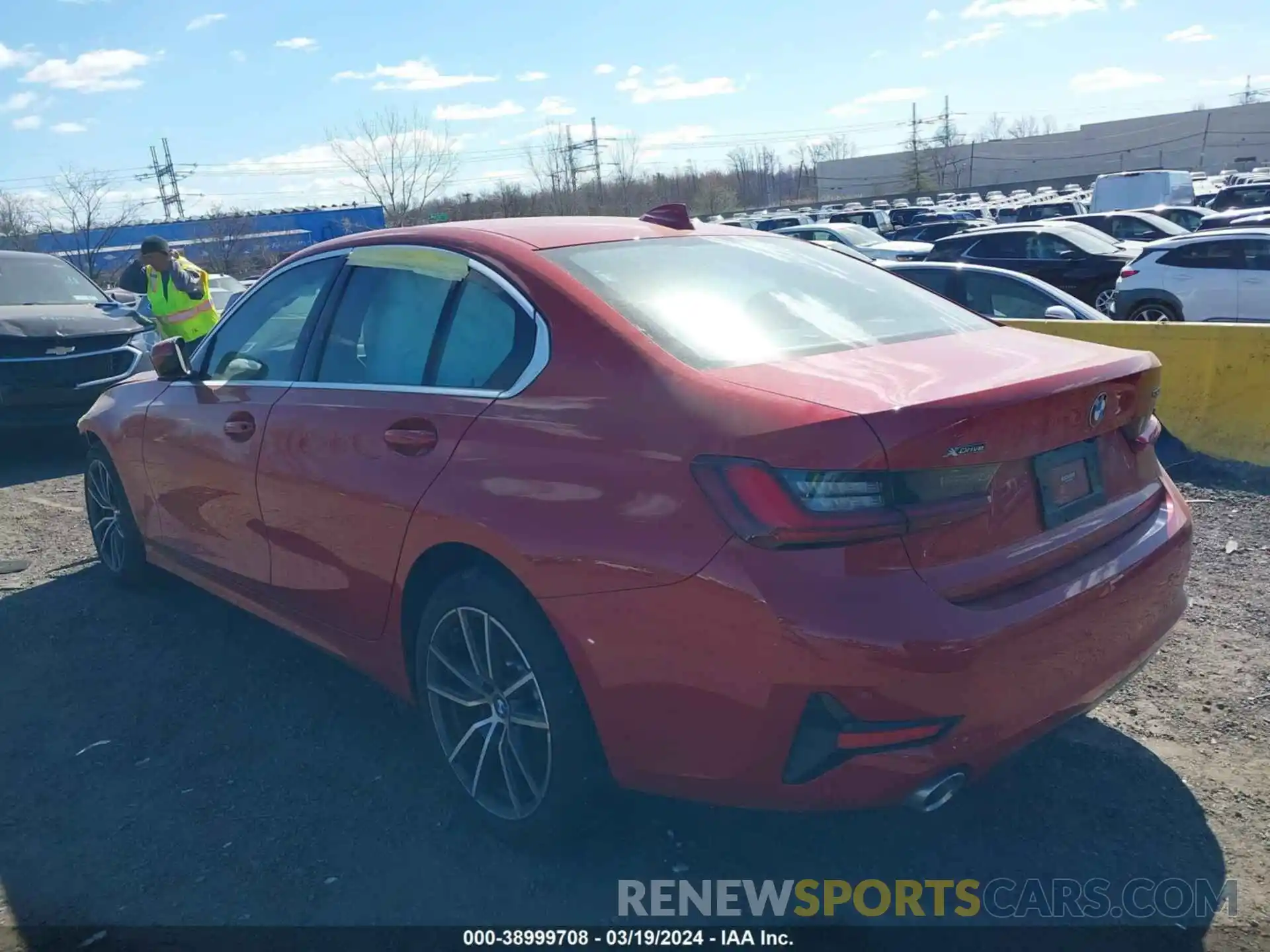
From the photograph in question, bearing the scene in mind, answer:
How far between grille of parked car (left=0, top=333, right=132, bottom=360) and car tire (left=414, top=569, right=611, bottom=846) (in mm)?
6721

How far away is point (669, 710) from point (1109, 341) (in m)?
5.73

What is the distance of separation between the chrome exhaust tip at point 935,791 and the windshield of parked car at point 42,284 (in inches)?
370

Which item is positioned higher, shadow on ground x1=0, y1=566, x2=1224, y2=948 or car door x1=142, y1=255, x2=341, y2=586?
car door x1=142, y1=255, x2=341, y2=586

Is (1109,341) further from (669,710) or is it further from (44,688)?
(44,688)

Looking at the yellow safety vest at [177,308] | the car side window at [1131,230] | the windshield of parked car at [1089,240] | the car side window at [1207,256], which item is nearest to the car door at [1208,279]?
the car side window at [1207,256]

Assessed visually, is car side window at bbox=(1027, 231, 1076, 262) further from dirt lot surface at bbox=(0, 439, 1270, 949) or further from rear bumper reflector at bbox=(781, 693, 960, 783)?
rear bumper reflector at bbox=(781, 693, 960, 783)

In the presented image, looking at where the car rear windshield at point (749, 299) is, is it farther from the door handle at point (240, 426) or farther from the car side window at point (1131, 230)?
the car side window at point (1131, 230)

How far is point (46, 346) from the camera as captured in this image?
27.8 feet

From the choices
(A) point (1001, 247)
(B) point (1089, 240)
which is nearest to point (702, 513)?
(A) point (1001, 247)

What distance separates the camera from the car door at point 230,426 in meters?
3.97

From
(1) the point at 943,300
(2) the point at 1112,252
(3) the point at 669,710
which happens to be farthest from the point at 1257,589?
(2) the point at 1112,252

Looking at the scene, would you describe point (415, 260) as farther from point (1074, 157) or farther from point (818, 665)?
point (1074, 157)

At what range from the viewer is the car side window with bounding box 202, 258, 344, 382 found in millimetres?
3965

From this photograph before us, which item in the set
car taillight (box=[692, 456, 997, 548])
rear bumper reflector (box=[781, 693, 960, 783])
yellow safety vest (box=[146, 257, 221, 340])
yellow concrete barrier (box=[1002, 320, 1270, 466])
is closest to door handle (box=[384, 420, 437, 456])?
car taillight (box=[692, 456, 997, 548])
